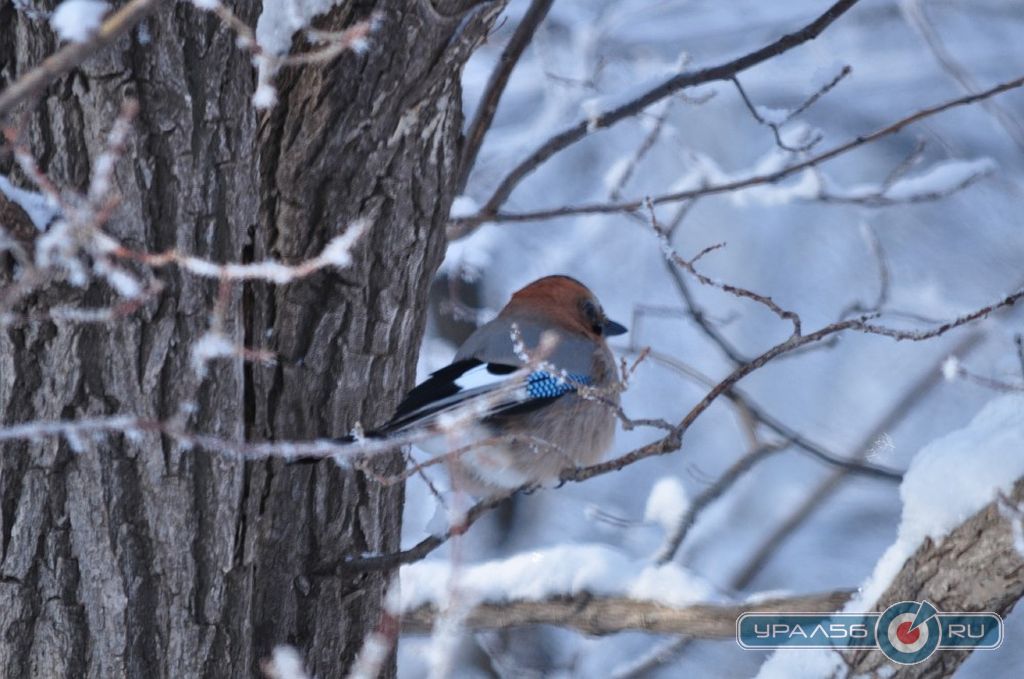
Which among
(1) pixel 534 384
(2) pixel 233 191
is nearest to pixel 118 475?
(2) pixel 233 191

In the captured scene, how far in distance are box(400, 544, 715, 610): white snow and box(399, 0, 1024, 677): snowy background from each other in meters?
2.00

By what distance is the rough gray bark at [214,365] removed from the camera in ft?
8.29

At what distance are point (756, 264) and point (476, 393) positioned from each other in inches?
168

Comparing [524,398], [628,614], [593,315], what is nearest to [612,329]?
[593,315]

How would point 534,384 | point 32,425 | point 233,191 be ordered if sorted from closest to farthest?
point 32,425, point 233,191, point 534,384

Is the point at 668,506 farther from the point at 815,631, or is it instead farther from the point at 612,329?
the point at 815,631

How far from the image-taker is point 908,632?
3.07 m

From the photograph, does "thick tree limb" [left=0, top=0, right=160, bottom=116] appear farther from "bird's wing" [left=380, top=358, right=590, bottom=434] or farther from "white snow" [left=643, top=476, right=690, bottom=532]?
"white snow" [left=643, top=476, right=690, bottom=532]

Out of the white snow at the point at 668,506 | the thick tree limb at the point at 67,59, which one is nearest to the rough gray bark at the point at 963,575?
the thick tree limb at the point at 67,59

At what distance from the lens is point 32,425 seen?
2.46 meters

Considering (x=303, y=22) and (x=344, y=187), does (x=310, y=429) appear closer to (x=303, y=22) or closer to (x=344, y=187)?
(x=344, y=187)

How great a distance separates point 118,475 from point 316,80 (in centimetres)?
106

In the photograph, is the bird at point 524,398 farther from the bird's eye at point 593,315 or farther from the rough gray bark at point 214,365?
the rough gray bark at point 214,365

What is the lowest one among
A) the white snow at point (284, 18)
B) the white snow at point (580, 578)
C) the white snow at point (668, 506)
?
the white snow at point (580, 578)
